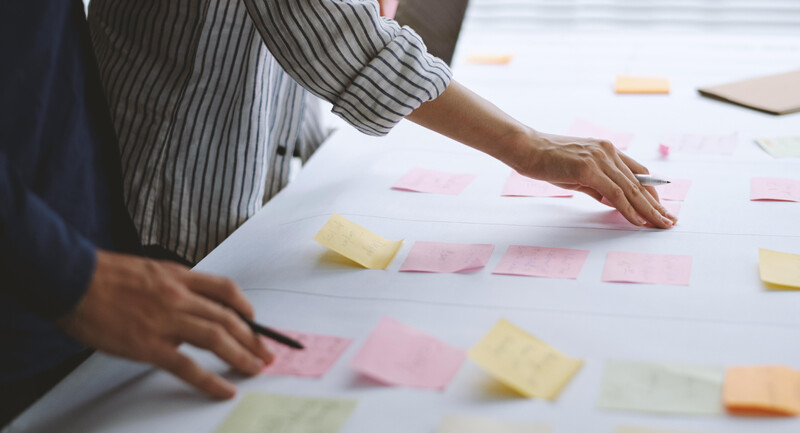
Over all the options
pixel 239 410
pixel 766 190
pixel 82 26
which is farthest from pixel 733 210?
pixel 82 26

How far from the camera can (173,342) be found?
0.70 metres

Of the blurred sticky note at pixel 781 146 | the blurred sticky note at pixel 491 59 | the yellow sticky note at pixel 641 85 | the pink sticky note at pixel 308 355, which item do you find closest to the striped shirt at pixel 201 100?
the pink sticky note at pixel 308 355

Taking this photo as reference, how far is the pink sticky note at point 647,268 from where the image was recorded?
2.92 feet

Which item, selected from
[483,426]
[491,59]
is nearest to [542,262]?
[483,426]

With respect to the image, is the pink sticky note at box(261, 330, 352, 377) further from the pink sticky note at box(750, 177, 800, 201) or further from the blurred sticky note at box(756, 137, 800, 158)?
the blurred sticky note at box(756, 137, 800, 158)

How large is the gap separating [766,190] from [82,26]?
1007 millimetres

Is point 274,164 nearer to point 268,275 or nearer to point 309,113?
point 309,113

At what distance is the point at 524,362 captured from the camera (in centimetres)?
74

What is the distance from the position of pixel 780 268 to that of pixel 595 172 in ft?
0.87

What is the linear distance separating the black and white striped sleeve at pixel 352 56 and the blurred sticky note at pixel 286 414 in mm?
451

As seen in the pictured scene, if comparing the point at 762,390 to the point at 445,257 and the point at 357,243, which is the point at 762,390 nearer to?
the point at 445,257

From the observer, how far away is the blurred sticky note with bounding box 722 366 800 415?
2.14 ft

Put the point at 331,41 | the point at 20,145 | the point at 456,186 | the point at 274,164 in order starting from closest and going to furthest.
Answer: the point at 20,145, the point at 331,41, the point at 456,186, the point at 274,164

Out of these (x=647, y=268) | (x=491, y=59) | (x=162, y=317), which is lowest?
(x=491, y=59)
